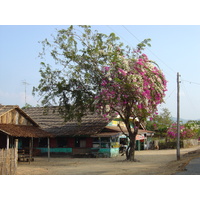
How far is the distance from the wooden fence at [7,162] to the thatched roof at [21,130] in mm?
6230

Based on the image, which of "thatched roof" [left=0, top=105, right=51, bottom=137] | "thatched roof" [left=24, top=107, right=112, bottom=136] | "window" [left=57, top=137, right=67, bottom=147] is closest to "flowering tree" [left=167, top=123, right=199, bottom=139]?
"thatched roof" [left=24, top=107, right=112, bottom=136]

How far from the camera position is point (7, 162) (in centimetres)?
1305

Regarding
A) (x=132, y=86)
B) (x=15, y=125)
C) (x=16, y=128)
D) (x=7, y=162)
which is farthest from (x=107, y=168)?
(x=15, y=125)

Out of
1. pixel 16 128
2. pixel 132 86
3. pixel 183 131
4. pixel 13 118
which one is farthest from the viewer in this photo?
pixel 183 131

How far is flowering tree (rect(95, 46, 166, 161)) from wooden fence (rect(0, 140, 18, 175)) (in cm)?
813

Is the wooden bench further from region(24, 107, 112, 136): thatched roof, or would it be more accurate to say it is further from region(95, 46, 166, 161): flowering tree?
region(95, 46, 166, 161): flowering tree

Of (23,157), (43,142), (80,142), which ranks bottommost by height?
(23,157)

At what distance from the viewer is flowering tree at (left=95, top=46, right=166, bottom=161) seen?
19.4 m

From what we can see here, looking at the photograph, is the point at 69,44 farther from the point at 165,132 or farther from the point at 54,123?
the point at 165,132

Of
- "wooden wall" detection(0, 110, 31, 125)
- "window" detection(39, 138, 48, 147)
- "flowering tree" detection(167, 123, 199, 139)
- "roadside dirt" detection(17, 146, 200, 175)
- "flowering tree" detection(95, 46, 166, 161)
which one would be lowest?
"roadside dirt" detection(17, 146, 200, 175)

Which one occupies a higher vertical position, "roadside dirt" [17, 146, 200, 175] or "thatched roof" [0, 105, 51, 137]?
"thatched roof" [0, 105, 51, 137]

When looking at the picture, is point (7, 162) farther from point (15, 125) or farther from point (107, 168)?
point (15, 125)

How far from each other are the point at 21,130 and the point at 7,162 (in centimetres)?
847

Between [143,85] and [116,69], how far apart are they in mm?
2071
